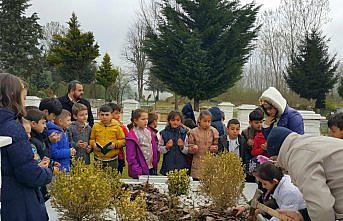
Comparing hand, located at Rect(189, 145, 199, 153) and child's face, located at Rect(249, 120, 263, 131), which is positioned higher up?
child's face, located at Rect(249, 120, 263, 131)

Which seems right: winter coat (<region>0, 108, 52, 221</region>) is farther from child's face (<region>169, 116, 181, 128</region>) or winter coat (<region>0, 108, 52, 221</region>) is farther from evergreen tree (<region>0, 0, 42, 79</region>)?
evergreen tree (<region>0, 0, 42, 79</region>)

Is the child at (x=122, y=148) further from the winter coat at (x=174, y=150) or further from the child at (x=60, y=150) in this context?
the child at (x=60, y=150)

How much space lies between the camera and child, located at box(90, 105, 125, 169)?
610 cm

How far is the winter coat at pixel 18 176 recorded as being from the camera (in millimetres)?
2895

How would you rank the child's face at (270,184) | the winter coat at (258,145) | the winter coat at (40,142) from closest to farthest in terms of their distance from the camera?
the child's face at (270,184) → the winter coat at (40,142) → the winter coat at (258,145)

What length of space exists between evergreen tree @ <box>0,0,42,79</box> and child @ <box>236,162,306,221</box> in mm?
24470

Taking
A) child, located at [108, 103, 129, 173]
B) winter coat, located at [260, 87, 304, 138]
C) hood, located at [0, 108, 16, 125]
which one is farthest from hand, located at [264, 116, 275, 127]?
hood, located at [0, 108, 16, 125]

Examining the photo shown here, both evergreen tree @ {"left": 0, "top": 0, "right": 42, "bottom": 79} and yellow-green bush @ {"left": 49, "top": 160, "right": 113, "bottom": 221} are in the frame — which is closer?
yellow-green bush @ {"left": 49, "top": 160, "right": 113, "bottom": 221}

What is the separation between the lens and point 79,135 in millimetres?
6090

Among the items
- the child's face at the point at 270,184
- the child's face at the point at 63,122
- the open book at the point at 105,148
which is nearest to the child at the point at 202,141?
the open book at the point at 105,148

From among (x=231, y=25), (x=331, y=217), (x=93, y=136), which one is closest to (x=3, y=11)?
(x=231, y=25)

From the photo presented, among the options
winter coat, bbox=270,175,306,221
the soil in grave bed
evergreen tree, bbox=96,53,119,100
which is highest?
evergreen tree, bbox=96,53,119,100

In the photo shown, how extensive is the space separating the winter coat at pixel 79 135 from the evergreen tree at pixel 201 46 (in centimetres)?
1603

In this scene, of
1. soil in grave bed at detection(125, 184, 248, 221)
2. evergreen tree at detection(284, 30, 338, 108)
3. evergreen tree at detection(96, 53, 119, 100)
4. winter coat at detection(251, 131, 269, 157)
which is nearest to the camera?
soil in grave bed at detection(125, 184, 248, 221)
